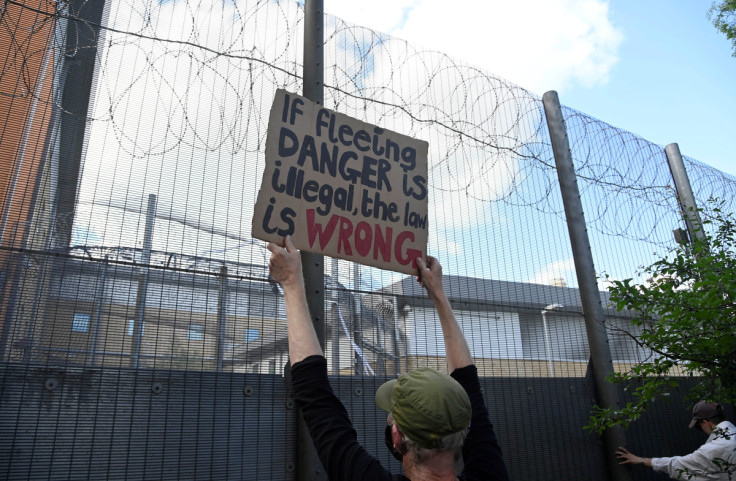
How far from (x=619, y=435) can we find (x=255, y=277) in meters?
4.14

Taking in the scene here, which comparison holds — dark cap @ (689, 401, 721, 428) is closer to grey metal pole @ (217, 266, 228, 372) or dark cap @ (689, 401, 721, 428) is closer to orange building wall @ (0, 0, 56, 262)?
grey metal pole @ (217, 266, 228, 372)

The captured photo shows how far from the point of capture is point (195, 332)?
3916 millimetres

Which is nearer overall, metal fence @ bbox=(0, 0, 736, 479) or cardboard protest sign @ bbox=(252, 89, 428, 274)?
cardboard protest sign @ bbox=(252, 89, 428, 274)

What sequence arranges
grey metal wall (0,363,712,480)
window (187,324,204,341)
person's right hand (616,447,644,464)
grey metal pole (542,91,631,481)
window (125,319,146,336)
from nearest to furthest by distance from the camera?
grey metal wall (0,363,712,480)
window (125,319,146,336)
window (187,324,204,341)
person's right hand (616,447,644,464)
grey metal pole (542,91,631,481)

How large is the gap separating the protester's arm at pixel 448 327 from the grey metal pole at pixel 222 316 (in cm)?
209

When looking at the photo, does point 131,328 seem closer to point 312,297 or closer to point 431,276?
point 312,297

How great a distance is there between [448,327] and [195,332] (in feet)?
7.82

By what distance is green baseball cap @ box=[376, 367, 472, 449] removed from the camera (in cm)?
145

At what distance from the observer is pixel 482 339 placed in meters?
5.39

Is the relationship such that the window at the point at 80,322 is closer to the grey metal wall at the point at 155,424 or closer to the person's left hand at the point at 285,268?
the grey metal wall at the point at 155,424

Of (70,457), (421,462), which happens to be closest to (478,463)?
(421,462)

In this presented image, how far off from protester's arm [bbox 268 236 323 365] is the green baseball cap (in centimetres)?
32

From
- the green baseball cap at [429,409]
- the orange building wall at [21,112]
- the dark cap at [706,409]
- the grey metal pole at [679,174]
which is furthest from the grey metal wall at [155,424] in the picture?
the grey metal pole at [679,174]

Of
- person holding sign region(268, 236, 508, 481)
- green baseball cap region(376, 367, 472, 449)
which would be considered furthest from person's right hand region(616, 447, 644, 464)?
green baseball cap region(376, 367, 472, 449)
